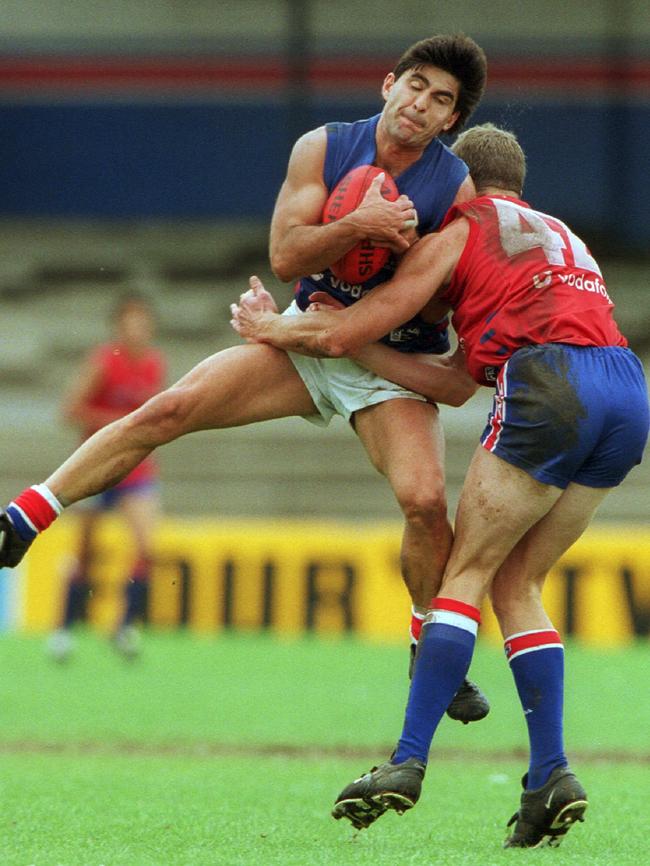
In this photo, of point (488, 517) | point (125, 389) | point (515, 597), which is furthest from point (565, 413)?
point (125, 389)

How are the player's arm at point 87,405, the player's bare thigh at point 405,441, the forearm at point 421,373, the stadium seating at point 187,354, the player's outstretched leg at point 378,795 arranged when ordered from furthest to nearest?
the stadium seating at point 187,354
the player's arm at point 87,405
the forearm at point 421,373
the player's bare thigh at point 405,441
the player's outstretched leg at point 378,795

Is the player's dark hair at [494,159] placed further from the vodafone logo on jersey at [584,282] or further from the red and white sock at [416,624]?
the red and white sock at [416,624]

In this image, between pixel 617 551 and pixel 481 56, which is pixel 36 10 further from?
pixel 481 56

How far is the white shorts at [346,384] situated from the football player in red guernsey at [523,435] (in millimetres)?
317

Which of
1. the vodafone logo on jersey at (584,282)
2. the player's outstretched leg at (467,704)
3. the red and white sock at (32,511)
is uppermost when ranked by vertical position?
the vodafone logo on jersey at (584,282)

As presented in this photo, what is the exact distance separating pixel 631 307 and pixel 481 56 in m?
13.3

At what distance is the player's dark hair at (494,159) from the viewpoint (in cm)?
651

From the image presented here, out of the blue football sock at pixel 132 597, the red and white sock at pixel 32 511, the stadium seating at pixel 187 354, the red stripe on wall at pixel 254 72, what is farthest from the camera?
the red stripe on wall at pixel 254 72

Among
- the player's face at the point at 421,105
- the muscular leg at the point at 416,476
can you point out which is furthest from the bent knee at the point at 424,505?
the player's face at the point at 421,105

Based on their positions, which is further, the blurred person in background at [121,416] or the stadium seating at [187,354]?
the stadium seating at [187,354]

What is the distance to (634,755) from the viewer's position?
353 inches

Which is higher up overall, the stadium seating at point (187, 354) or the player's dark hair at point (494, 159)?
the player's dark hair at point (494, 159)

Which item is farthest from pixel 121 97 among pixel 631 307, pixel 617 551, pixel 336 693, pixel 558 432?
pixel 558 432

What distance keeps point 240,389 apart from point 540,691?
5.35ft
